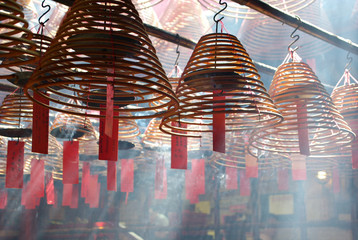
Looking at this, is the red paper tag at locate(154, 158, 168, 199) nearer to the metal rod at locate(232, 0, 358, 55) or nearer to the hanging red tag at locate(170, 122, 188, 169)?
the hanging red tag at locate(170, 122, 188, 169)

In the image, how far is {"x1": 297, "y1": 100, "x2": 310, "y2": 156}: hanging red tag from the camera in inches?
75.1

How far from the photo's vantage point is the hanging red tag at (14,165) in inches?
87.5

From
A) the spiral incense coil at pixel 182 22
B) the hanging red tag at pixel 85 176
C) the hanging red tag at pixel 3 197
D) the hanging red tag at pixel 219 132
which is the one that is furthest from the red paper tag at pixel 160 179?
the hanging red tag at pixel 3 197

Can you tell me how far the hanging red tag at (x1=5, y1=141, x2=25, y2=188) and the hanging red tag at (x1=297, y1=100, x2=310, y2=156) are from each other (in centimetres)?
162

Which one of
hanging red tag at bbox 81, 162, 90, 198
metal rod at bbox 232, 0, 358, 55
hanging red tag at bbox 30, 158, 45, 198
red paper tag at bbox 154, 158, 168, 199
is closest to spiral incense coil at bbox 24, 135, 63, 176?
hanging red tag at bbox 30, 158, 45, 198

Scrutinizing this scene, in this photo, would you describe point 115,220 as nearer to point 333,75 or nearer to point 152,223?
point 152,223

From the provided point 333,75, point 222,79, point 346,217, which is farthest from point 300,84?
point 346,217

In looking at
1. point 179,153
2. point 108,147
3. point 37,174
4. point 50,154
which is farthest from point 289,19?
point 50,154

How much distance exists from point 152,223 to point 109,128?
5770 millimetres

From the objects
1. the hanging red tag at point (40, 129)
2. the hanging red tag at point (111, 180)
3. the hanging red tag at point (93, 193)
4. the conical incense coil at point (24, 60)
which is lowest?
the hanging red tag at point (93, 193)

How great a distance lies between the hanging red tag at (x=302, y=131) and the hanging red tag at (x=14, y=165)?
5.32 feet

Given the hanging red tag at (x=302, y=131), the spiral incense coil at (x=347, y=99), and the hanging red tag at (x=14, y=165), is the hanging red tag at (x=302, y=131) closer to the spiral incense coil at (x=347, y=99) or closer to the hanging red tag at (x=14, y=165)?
the spiral incense coil at (x=347, y=99)

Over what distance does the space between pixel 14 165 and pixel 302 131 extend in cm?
165

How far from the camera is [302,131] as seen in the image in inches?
77.2
